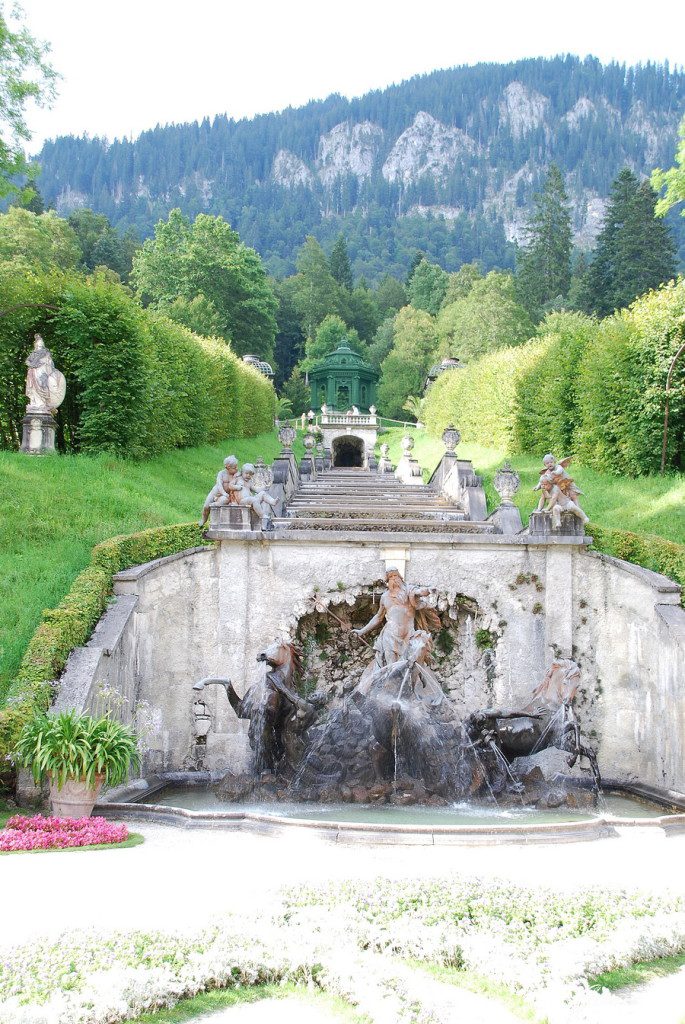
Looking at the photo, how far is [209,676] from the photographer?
1591cm

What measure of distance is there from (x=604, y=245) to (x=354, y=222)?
140 meters

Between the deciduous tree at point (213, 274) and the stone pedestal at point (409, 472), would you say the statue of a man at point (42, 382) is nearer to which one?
the stone pedestal at point (409, 472)

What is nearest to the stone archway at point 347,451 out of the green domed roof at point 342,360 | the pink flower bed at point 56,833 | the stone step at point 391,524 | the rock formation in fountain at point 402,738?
the green domed roof at point 342,360

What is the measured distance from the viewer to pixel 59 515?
1839cm

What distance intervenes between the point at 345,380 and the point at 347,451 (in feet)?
45.6

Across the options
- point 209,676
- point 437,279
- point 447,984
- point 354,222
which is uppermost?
point 354,222

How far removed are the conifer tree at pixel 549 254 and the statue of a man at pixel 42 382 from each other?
211ft

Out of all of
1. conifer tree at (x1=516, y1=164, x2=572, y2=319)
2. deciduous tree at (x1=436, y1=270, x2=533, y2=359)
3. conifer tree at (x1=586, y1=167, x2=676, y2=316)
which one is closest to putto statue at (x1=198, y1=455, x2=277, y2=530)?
deciduous tree at (x1=436, y1=270, x2=533, y2=359)

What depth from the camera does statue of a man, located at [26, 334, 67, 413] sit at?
2262cm

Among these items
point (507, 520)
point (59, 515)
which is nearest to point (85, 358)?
point (59, 515)

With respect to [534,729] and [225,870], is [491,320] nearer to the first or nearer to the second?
[534,729]

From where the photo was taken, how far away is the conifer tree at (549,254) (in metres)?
83.9

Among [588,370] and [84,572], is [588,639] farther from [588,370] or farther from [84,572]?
[588,370]

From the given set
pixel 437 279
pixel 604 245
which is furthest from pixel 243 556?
pixel 437 279
